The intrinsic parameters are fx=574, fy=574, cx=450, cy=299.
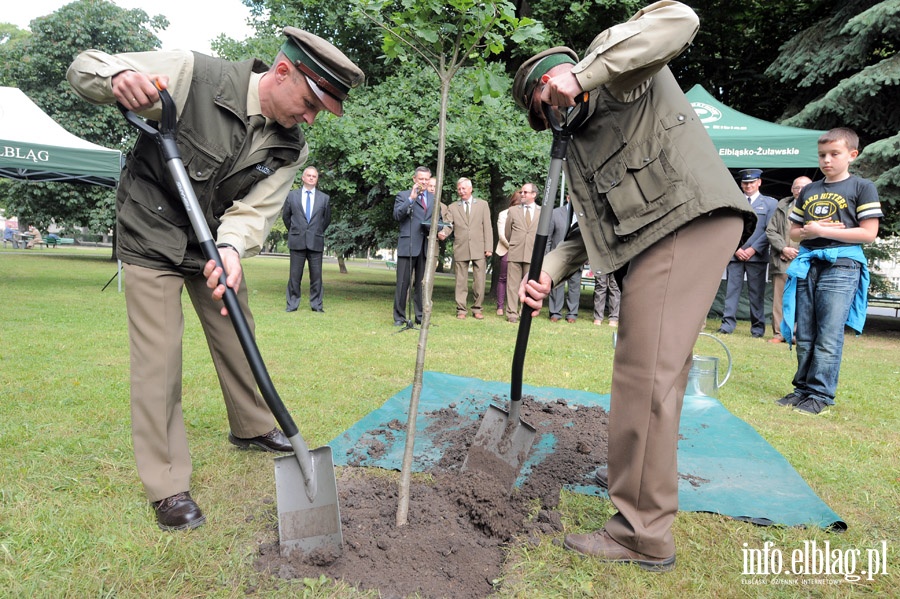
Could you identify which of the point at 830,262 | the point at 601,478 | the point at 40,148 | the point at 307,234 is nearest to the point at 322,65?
the point at 601,478

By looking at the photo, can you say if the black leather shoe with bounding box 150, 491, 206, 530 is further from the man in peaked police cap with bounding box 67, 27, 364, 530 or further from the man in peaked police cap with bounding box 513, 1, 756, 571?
the man in peaked police cap with bounding box 513, 1, 756, 571

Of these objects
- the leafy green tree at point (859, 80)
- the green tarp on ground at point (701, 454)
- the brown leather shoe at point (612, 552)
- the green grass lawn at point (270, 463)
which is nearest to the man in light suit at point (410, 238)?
the green grass lawn at point (270, 463)

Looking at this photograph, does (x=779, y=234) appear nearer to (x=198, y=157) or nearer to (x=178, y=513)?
(x=198, y=157)

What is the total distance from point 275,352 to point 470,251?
4.88m

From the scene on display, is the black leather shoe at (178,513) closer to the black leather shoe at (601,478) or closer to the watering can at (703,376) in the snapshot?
the black leather shoe at (601,478)

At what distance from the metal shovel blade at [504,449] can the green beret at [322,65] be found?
1.74 meters

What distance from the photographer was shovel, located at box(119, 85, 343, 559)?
2.26 meters

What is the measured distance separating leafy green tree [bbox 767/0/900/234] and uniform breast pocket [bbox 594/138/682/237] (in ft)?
30.7

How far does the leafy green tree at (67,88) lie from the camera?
23.0m

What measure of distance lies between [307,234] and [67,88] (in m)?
20.0

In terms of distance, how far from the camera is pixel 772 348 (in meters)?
7.98

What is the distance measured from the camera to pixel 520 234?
9.89 m

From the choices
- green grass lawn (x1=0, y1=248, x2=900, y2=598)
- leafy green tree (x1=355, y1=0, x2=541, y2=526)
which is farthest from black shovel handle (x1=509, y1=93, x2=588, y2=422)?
green grass lawn (x1=0, y1=248, x2=900, y2=598)

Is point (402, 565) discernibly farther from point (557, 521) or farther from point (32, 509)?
point (32, 509)
